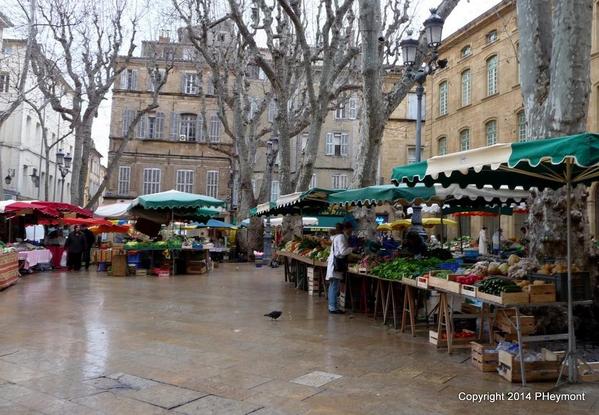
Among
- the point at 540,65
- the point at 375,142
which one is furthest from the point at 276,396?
the point at 375,142

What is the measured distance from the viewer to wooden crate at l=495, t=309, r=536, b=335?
5660mm

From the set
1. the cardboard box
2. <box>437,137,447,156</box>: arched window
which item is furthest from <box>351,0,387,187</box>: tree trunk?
<box>437,137,447,156</box>: arched window

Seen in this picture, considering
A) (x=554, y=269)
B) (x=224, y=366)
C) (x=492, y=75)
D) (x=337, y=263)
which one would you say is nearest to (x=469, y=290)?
(x=554, y=269)

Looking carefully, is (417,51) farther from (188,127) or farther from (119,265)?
(188,127)

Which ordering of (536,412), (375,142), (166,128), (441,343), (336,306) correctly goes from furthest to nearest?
(166,128)
(375,142)
(336,306)
(441,343)
(536,412)

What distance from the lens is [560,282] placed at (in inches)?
206

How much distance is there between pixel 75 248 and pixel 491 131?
19900 millimetres

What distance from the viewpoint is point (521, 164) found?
5219mm

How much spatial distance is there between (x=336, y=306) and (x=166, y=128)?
32801mm

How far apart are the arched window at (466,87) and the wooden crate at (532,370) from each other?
24980mm

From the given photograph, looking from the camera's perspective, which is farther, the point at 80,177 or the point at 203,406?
the point at 80,177

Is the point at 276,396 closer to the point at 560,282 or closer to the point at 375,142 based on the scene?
the point at 560,282

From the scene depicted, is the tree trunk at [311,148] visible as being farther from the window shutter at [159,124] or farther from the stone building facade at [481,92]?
the window shutter at [159,124]

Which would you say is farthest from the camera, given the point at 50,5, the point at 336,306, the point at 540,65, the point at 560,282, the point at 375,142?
the point at 50,5
